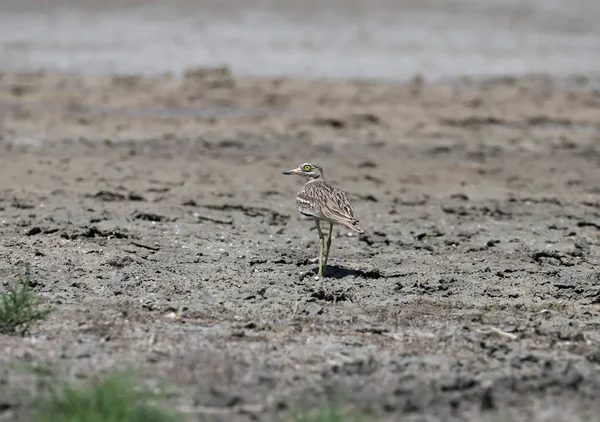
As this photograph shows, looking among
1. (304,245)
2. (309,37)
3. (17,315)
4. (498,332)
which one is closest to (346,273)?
(304,245)

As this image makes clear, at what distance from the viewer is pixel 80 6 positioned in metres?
25.3

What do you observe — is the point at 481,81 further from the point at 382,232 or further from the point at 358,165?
the point at 382,232

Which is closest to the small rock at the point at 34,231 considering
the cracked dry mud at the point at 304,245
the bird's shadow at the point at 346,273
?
the cracked dry mud at the point at 304,245

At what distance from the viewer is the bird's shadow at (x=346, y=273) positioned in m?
8.23

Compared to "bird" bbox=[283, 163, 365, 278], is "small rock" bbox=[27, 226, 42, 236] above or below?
below

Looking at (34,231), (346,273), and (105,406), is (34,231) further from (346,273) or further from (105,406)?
(105,406)

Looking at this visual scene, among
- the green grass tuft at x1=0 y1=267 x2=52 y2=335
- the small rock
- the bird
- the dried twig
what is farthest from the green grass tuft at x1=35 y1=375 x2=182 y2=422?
the small rock

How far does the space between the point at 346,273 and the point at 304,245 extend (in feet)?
3.33

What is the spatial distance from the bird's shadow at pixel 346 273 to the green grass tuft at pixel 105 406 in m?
3.14

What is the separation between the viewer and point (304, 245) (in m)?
9.28

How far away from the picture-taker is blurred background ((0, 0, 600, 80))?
20.0 m

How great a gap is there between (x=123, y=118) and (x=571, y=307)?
27.1 ft

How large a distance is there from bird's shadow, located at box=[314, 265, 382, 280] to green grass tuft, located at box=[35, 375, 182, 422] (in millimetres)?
3137

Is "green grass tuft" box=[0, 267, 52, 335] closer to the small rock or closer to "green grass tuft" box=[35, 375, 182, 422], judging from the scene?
"green grass tuft" box=[35, 375, 182, 422]
